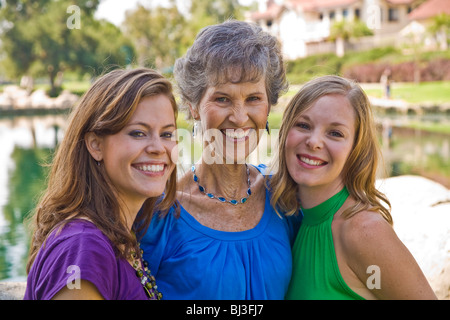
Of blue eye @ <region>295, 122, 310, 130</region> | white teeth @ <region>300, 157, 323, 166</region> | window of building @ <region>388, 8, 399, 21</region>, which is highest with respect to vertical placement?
window of building @ <region>388, 8, 399, 21</region>

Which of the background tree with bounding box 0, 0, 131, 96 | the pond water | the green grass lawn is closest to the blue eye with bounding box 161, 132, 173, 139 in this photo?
the pond water

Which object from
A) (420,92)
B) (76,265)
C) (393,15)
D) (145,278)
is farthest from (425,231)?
(393,15)

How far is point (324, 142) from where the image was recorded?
94.2 inches

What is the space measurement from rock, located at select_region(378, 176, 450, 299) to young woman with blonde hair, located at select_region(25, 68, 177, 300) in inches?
56.5

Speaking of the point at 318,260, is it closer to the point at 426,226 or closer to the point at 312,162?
the point at 312,162

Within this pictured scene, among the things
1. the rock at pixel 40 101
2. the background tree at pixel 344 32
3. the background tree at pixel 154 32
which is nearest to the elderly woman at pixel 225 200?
the rock at pixel 40 101

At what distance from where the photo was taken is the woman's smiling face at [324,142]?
2400mm

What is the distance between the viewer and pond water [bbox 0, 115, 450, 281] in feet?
31.3

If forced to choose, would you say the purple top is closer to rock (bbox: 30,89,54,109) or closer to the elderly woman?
the elderly woman
